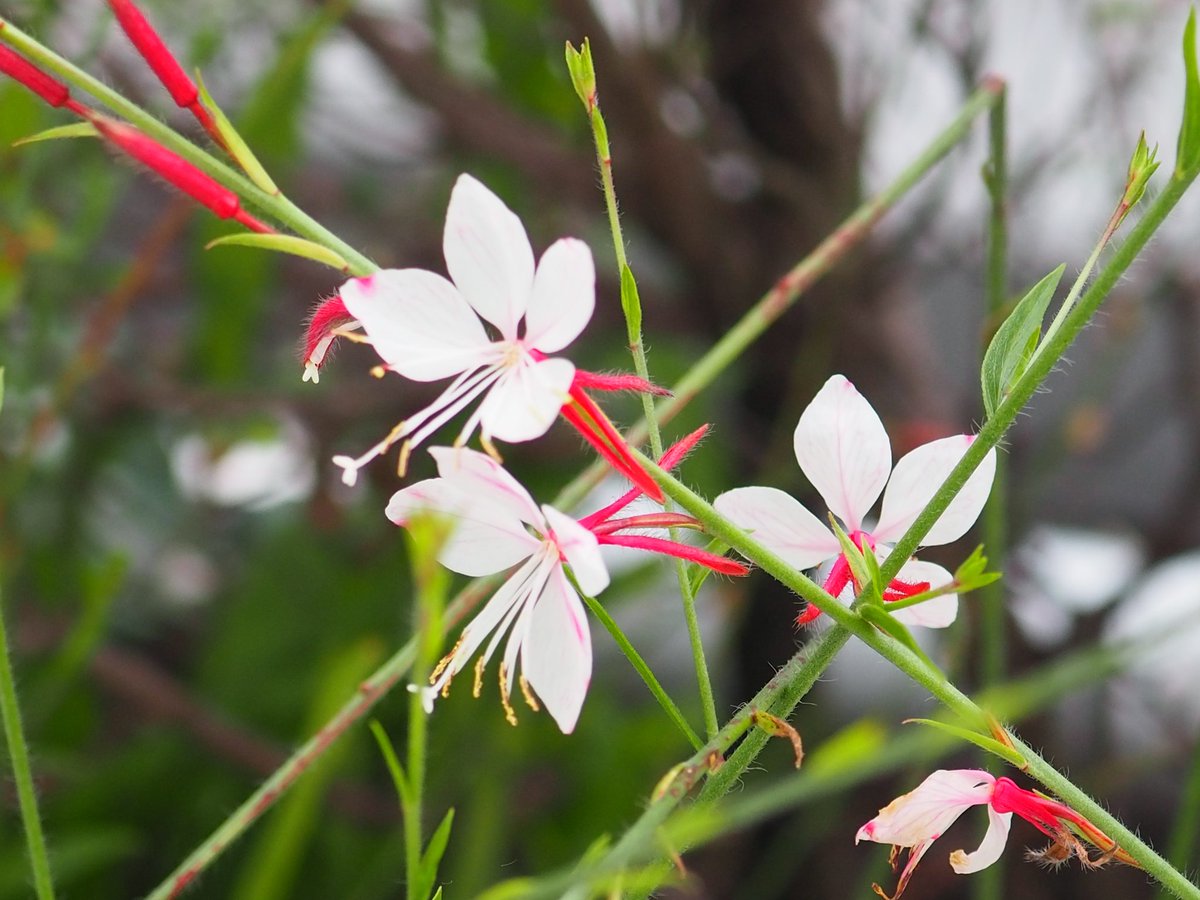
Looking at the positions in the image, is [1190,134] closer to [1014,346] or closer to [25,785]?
[1014,346]

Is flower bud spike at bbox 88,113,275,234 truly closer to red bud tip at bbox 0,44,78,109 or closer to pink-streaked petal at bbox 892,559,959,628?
red bud tip at bbox 0,44,78,109

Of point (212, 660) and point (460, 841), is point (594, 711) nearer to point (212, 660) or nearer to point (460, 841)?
point (460, 841)

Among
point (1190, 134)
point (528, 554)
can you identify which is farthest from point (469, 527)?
point (1190, 134)

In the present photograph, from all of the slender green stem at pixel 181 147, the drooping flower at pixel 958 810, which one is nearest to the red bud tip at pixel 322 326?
the slender green stem at pixel 181 147

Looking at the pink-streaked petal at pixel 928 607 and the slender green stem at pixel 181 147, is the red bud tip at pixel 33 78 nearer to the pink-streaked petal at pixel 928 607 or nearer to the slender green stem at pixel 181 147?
the slender green stem at pixel 181 147

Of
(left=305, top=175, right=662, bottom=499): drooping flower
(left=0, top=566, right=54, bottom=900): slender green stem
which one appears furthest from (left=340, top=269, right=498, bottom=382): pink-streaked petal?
(left=0, top=566, right=54, bottom=900): slender green stem

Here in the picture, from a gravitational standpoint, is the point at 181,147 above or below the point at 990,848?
above
